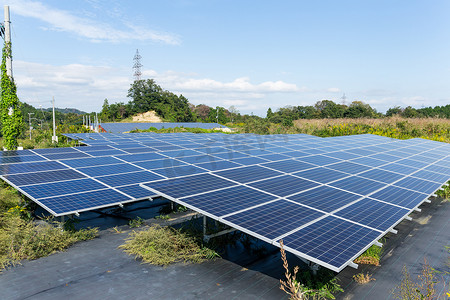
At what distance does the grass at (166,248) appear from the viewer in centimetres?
931

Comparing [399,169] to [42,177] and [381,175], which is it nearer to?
[381,175]

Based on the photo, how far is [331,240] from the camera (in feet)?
22.9

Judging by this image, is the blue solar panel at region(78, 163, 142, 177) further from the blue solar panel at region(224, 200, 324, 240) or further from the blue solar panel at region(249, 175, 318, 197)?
the blue solar panel at region(224, 200, 324, 240)

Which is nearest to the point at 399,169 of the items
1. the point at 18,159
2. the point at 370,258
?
the point at 370,258

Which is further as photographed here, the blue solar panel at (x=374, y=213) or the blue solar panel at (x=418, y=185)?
the blue solar panel at (x=418, y=185)

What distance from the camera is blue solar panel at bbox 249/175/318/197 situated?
10301 mm

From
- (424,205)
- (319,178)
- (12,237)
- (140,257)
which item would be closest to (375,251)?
(319,178)

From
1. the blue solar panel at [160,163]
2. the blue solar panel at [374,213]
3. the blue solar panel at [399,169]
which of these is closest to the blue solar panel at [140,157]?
the blue solar panel at [160,163]

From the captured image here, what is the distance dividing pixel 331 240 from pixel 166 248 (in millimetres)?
5386

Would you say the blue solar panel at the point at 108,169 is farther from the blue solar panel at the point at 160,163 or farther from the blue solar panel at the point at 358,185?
the blue solar panel at the point at 358,185

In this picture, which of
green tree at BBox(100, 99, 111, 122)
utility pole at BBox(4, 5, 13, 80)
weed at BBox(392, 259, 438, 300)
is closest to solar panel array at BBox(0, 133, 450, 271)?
weed at BBox(392, 259, 438, 300)

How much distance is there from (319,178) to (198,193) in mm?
5763

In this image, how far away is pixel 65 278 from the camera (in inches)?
325

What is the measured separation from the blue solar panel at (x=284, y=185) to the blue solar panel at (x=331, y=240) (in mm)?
2328
